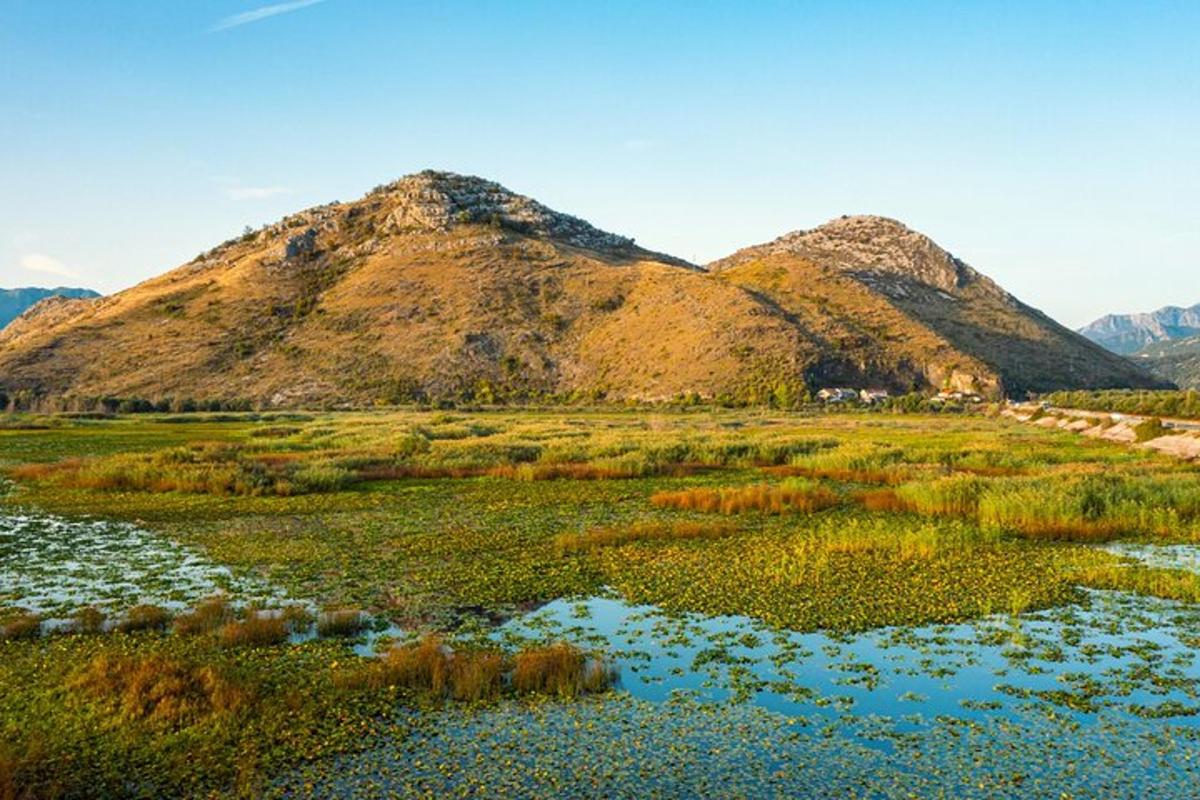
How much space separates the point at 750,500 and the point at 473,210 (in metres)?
148

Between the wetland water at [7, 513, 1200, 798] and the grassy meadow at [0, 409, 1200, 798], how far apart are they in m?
0.70

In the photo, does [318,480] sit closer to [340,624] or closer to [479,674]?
[340,624]

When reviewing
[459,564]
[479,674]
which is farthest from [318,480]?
[479,674]

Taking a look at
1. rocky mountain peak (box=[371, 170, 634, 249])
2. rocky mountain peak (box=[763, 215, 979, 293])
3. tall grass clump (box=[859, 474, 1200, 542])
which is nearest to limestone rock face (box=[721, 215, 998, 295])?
rocky mountain peak (box=[763, 215, 979, 293])

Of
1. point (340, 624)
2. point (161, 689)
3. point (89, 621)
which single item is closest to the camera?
point (161, 689)

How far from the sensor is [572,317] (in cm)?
13512

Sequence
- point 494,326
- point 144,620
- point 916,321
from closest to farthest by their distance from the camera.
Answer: point 144,620 < point 494,326 < point 916,321

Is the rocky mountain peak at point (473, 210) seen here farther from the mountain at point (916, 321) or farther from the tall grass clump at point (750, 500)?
the tall grass clump at point (750, 500)

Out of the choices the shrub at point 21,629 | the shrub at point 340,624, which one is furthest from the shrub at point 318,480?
the shrub at point 340,624

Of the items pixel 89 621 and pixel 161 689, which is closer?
pixel 161 689

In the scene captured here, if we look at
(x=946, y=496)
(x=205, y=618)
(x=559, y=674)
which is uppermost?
(x=946, y=496)

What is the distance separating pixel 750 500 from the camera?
30922mm

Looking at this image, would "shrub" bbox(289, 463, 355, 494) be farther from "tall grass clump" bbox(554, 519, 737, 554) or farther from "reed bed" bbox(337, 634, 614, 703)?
"reed bed" bbox(337, 634, 614, 703)

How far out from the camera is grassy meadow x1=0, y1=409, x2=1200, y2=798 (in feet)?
37.6
